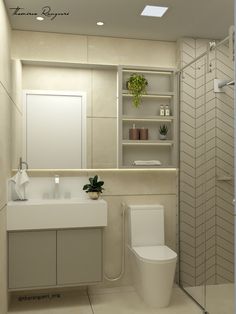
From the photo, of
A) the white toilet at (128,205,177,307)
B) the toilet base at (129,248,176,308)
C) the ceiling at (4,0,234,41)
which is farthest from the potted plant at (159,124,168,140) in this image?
the toilet base at (129,248,176,308)

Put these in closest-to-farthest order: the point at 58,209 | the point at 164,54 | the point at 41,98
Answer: the point at 58,209
the point at 41,98
the point at 164,54

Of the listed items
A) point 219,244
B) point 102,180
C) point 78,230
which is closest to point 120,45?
point 102,180

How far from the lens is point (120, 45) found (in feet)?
11.8

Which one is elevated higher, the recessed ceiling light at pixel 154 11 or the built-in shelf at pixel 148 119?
the recessed ceiling light at pixel 154 11

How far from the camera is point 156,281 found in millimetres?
3004

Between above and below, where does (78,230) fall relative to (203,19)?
below

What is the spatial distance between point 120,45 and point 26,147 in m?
1.46

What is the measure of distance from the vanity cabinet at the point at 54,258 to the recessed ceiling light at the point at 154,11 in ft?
6.52

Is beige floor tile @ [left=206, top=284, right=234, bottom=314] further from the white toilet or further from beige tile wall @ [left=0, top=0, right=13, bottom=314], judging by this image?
beige tile wall @ [left=0, top=0, right=13, bottom=314]

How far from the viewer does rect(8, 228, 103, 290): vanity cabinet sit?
2990 millimetres

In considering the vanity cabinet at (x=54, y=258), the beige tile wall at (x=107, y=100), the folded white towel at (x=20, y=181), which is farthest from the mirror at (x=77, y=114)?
the vanity cabinet at (x=54, y=258)

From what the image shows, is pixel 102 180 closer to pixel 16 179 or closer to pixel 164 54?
pixel 16 179

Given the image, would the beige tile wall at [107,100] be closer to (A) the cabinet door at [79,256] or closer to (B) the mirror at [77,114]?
(B) the mirror at [77,114]

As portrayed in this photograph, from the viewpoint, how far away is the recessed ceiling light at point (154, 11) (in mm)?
2877
